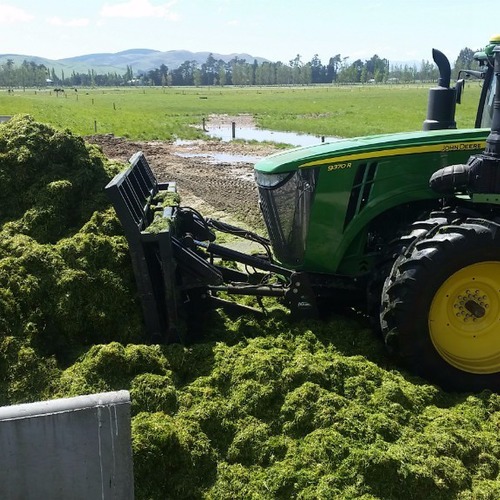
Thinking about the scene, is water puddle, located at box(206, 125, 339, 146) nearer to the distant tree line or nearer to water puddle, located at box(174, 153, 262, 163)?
water puddle, located at box(174, 153, 262, 163)

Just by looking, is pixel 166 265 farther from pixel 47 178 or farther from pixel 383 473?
pixel 383 473

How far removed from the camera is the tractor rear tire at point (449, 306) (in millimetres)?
4438

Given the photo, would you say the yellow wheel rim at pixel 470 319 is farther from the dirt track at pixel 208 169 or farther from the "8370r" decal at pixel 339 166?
the dirt track at pixel 208 169

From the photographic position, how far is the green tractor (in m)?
4.55

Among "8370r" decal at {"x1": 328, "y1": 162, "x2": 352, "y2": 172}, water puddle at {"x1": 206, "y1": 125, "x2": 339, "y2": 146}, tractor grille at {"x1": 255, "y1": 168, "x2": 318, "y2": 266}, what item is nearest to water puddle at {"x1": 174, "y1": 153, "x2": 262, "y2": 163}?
water puddle at {"x1": 206, "y1": 125, "x2": 339, "y2": 146}

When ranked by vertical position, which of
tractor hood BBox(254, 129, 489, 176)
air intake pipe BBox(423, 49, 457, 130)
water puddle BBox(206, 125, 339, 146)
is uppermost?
air intake pipe BBox(423, 49, 457, 130)

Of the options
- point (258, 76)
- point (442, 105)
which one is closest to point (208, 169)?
point (442, 105)

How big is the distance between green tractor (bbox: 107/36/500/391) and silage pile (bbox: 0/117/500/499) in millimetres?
285

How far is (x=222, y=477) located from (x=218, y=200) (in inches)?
387

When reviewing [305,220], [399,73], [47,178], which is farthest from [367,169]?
[399,73]

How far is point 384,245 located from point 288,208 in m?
0.94

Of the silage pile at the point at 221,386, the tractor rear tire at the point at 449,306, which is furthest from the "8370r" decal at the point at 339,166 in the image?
the silage pile at the point at 221,386

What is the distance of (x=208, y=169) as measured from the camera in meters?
17.7

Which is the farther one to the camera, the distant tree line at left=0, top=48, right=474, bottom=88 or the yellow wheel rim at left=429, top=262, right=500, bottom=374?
the distant tree line at left=0, top=48, right=474, bottom=88
